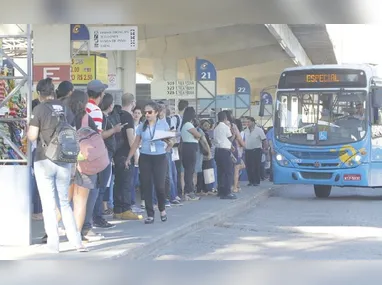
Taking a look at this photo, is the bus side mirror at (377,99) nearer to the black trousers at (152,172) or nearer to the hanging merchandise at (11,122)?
the black trousers at (152,172)

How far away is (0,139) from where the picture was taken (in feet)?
34.6

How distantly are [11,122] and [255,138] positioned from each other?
12.3m

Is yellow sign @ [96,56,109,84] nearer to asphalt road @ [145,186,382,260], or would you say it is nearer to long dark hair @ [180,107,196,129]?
long dark hair @ [180,107,196,129]

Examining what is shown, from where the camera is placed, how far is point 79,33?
19484 millimetres

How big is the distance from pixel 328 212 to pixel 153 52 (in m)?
18.6

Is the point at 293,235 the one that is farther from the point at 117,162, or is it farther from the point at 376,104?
the point at 376,104

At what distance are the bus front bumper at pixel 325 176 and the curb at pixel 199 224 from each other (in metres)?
0.83

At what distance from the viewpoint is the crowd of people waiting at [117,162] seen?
9.34 m

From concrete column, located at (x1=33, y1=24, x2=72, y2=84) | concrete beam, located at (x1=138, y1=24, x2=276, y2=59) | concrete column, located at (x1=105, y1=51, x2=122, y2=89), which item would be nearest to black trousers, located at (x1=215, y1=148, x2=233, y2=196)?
concrete column, located at (x1=33, y1=24, x2=72, y2=84)

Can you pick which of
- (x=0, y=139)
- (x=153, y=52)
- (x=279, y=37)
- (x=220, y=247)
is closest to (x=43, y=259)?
(x=0, y=139)

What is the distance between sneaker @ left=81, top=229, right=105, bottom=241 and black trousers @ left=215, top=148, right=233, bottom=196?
676cm

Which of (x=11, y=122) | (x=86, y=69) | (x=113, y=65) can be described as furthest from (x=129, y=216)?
(x=113, y=65)

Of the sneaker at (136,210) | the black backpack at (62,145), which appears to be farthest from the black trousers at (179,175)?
the black backpack at (62,145)

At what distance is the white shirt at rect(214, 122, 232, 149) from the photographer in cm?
1745
